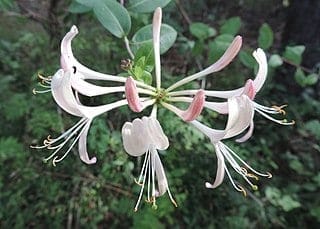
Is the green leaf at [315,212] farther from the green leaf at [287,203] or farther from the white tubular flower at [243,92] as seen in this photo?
the white tubular flower at [243,92]

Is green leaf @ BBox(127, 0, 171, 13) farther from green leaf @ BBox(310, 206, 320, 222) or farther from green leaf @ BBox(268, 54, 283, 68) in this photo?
green leaf @ BBox(310, 206, 320, 222)

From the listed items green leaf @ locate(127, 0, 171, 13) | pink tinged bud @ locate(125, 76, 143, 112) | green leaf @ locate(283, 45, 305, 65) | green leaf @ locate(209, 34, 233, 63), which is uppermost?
pink tinged bud @ locate(125, 76, 143, 112)

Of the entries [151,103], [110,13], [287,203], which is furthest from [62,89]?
[287,203]

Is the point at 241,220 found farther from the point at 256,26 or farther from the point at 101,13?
the point at 256,26

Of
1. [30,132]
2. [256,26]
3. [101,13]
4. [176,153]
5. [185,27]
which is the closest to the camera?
[101,13]

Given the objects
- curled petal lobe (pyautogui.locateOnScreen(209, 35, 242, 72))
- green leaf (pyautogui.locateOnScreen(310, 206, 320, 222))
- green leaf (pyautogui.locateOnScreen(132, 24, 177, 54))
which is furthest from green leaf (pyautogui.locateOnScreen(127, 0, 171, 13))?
green leaf (pyautogui.locateOnScreen(310, 206, 320, 222))

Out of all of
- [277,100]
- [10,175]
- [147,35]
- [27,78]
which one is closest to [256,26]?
[277,100]

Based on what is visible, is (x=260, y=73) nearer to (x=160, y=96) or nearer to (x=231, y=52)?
(x=231, y=52)

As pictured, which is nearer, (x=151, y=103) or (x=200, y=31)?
(x=151, y=103)
